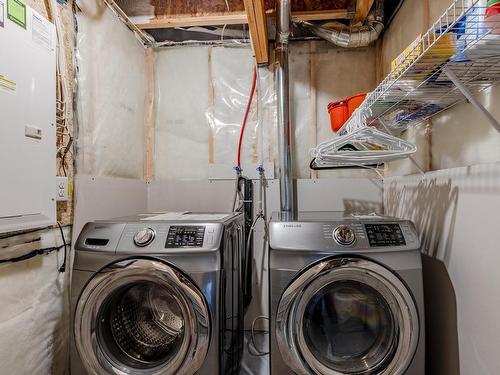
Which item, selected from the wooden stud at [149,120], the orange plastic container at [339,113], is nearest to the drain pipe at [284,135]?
the orange plastic container at [339,113]

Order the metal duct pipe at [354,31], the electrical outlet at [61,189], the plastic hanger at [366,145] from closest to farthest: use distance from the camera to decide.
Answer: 1. the plastic hanger at [366,145]
2. the electrical outlet at [61,189]
3. the metal duct pipe at [354,31]

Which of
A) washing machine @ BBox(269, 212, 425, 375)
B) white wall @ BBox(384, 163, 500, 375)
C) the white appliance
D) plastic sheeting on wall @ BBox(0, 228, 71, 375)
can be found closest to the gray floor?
washing machine @ BBox(269, 212, 425, 375)

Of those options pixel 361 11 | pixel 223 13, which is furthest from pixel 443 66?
pixel 223 13

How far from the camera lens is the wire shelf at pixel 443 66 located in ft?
2.66

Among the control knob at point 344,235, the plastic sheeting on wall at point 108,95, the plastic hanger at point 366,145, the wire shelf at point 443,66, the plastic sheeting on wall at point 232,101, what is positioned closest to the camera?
the wire shelf at point 443,66

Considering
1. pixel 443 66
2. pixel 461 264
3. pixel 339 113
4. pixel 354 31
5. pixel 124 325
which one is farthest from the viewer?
pixel 354 31

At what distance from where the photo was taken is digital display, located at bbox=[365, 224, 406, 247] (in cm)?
131

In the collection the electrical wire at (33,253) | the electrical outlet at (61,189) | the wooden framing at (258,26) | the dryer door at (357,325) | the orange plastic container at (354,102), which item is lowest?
the dryer door at (357,325)

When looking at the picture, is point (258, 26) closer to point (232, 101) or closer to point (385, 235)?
point (232, 101)

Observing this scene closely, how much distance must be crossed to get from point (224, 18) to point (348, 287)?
6.53ft

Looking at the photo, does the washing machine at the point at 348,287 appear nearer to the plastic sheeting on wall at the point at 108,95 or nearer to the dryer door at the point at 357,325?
the dryer door at the point at 357,325

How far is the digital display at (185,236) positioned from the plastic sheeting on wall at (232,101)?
1.07m

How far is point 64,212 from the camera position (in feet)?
5.15

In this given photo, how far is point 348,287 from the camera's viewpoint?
4.60ft
